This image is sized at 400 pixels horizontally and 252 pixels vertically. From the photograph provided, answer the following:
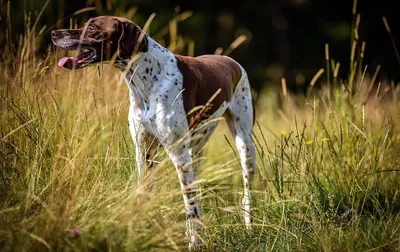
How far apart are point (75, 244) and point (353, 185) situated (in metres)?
2.08

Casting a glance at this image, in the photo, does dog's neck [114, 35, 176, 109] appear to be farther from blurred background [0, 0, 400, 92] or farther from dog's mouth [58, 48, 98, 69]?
blurred background [0, 0, 400, 92]

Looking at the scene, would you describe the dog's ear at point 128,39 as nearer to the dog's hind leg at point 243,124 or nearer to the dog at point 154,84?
the dog at point 154,84

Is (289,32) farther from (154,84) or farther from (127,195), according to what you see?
(127,195)

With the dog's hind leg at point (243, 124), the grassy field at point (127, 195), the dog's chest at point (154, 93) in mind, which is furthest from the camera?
the dog's hind leg at point (243, 124)

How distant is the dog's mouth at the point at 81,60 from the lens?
417cm

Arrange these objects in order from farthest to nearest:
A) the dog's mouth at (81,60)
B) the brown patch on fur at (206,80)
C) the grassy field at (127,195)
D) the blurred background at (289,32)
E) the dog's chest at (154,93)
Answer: the blurred background at (289,32)
the brown patch on fur at (206,80)
the dog's chest at (154,93)
the dog's mouth at (81,60)
the grassy field at (127,195)

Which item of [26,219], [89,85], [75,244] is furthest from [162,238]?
[89,85]

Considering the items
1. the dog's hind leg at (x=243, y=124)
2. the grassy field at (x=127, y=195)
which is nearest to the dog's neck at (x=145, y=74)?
the grassy field at (x=127, y=195)

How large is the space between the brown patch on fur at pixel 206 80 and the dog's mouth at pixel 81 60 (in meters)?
0.68

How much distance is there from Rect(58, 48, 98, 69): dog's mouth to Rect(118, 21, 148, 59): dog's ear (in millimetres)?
173

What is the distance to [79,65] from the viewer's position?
4219mm

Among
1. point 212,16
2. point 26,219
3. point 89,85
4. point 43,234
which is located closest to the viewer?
point 43,234

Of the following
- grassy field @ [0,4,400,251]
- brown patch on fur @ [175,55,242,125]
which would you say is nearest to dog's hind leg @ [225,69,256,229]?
brown patch on fur @ [175,55,242,125]

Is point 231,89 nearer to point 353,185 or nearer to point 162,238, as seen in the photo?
point 353,185
